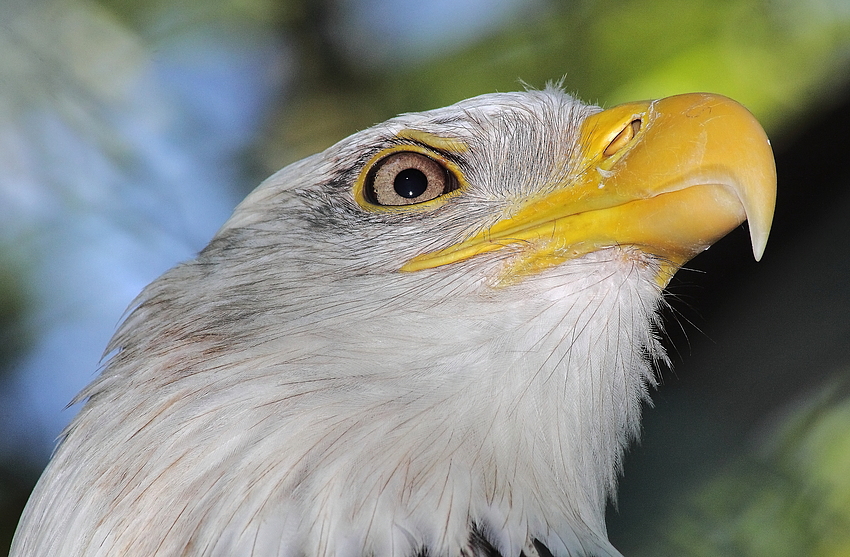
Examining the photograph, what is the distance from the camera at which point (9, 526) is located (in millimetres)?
2285

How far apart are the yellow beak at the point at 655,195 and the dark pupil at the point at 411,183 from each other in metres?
0.14

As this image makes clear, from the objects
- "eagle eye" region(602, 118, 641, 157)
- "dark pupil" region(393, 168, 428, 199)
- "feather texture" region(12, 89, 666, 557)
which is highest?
"dark pupil" region(393, 168, 428, 199)

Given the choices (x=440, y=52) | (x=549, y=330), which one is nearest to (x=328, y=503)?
(x=549, y=330)

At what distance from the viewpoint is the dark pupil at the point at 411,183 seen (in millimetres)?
1610

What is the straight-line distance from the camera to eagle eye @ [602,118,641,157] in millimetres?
1483

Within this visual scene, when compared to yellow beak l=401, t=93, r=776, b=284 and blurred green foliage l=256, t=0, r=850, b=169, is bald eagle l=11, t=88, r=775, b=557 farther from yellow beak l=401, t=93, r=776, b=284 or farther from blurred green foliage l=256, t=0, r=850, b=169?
blurred green foliage l=256, t=0, r=850, b=169

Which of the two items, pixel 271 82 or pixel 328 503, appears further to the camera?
pixel 271 82

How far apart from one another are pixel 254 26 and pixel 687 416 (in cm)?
161

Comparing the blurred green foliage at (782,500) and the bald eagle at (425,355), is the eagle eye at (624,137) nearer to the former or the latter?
the bald eagle at (425,355)

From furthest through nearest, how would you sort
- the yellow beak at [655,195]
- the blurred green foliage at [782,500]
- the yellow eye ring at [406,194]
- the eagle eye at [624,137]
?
the blurred green foliage at [782,500], the yellow eye ring at [406,194], the eagle eye at [624,137], the yellow beak at [655,195]

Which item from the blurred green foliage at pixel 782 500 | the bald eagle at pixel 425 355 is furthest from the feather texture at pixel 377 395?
the blurred green foliage at pixel 782 500

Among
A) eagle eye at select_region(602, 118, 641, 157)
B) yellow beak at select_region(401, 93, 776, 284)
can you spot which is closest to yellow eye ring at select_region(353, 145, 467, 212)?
yellow beak at select_region(401, 93, 776, 284)

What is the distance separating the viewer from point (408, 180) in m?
1.62

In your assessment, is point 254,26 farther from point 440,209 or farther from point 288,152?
point 440,209
